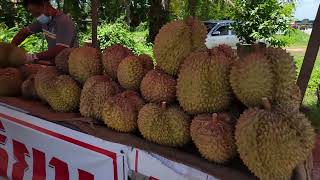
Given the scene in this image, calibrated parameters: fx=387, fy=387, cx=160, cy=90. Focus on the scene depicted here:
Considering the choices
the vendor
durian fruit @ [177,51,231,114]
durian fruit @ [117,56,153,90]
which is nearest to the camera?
durian fruit @ [177,51,231,114]

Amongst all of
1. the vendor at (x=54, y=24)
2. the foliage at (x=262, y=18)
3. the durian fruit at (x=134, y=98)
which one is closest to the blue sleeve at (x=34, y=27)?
the vendor at (x=54, y=24)

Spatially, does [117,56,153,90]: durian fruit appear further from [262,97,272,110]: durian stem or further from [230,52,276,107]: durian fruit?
[262,97,272,110]: durian stem

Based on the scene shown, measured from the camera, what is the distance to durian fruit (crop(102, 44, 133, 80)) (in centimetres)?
184

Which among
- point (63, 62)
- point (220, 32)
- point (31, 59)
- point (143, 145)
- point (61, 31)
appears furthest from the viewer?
point (220, 32)

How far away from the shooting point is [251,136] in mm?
1236

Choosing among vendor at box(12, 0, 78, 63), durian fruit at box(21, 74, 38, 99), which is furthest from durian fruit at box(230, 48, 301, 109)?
vendor at box(12, 0, 78, 63)

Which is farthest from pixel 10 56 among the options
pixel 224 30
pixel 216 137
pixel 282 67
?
pixel 224 30

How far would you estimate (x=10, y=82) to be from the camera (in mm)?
2309

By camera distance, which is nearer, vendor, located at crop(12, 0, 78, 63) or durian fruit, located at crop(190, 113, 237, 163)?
durian fruit, located at crop(190, 113, 237, 163)

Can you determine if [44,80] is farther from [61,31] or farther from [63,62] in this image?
[61,31]

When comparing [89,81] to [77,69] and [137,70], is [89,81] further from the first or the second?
[137,70]

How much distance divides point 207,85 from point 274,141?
340 mm

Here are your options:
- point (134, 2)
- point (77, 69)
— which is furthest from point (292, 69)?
point (134, 2)

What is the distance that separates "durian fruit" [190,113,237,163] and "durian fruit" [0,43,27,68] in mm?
1658
